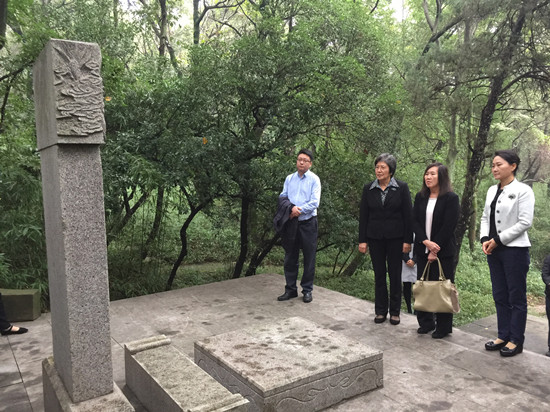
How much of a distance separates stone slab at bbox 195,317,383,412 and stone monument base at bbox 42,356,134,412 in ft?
2.65

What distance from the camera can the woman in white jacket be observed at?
3.81 meters

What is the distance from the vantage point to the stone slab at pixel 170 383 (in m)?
2.54

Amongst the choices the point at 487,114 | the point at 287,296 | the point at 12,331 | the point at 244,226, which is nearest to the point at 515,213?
the point at 287,296

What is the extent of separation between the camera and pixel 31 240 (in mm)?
5586

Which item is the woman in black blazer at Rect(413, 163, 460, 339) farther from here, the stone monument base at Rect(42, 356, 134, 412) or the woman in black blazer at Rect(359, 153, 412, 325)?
the stone monument base at Rect(42, 356, 134, 412)

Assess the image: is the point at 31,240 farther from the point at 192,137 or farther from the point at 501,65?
the point at 501,65

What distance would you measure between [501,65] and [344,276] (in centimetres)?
590

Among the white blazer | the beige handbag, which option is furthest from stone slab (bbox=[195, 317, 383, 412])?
the white blazer

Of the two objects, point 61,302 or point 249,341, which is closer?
point 61,302

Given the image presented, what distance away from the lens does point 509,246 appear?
3852mm

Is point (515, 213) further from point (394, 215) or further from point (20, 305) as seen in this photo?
point (20, 305)

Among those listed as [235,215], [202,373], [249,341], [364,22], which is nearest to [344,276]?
[235,215]

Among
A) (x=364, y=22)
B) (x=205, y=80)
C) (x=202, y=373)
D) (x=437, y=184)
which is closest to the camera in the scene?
(x=202, y=373)

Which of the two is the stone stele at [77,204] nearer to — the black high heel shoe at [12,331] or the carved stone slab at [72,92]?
the carved stone slab at [72,92]
